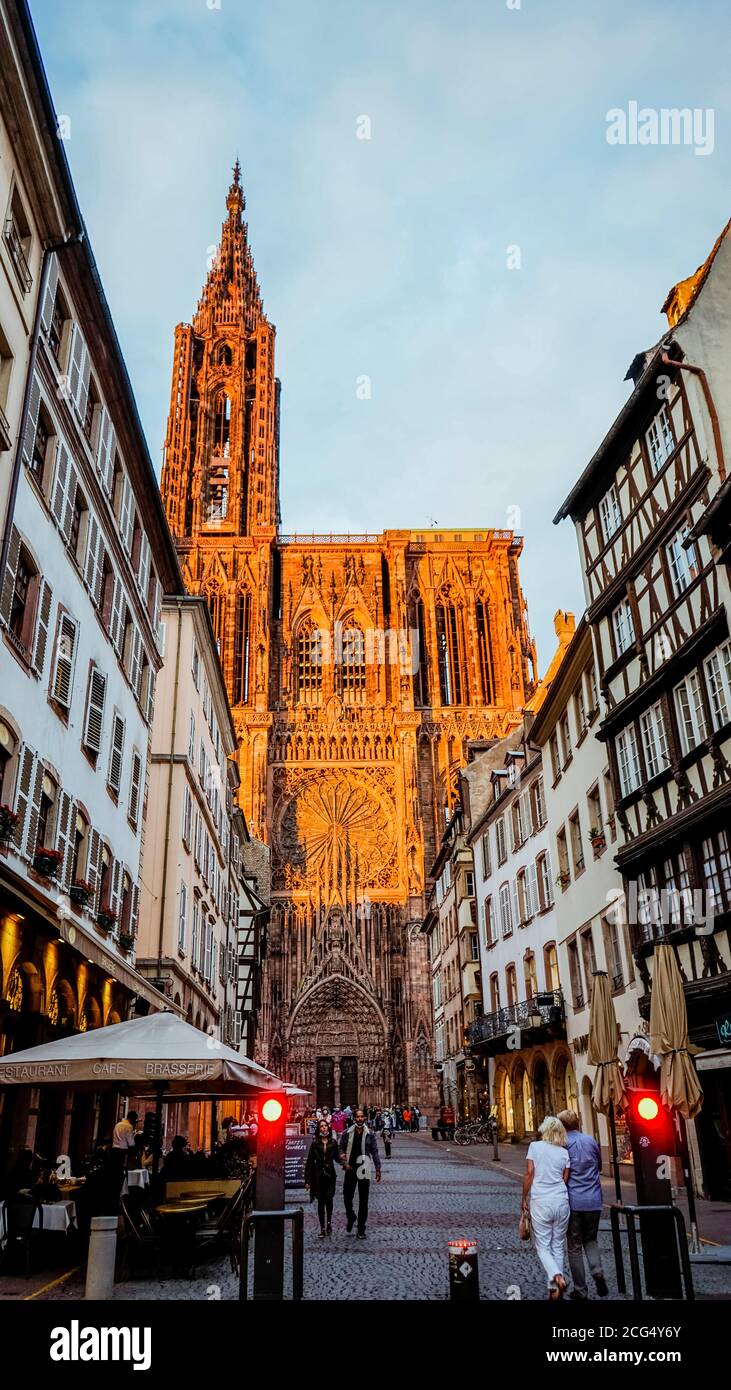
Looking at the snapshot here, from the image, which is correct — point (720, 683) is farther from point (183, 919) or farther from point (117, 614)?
point (183, 919)

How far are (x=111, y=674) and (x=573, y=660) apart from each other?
10.4 meters

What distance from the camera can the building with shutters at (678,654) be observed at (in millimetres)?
16344

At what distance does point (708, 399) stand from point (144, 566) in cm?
1247

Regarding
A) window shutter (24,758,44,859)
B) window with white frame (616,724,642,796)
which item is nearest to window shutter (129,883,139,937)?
window shutter (24,758,44,859)

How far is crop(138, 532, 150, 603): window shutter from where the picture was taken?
2308 centimetres

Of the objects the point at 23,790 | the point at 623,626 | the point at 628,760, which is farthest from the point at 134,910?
the point at 623,626

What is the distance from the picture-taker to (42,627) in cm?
1503

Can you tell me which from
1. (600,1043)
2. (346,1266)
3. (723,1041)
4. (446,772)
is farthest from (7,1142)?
(446,772)

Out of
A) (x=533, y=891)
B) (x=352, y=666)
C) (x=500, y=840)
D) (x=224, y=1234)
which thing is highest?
(x=352, y=666)

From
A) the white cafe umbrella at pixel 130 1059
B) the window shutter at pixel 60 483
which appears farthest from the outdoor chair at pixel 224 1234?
the window shutter at pixel 60 483

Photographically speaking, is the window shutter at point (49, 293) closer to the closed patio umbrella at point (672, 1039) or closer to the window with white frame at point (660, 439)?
the window with white frame at point (660, 439)

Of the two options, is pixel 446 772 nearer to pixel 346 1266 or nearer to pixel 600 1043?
pixel 600 1043

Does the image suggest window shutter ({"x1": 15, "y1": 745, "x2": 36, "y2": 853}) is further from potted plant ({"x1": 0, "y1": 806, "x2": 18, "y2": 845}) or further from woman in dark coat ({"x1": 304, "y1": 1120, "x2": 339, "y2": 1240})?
woman in dark coat ({"x1": 304, "y1": 1120, "x2": 339, "y2": 1240})

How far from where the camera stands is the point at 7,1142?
13562mm
